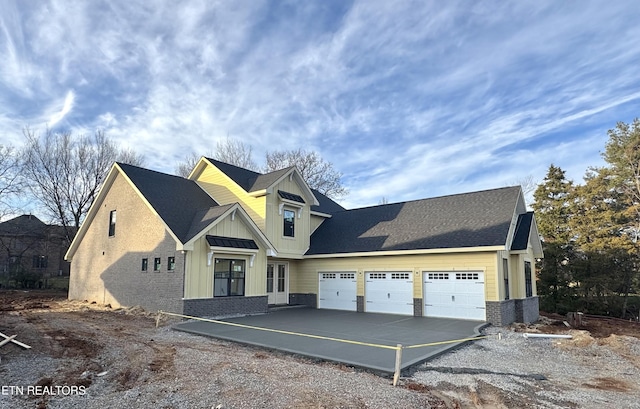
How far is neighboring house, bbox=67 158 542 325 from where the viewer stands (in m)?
15.2

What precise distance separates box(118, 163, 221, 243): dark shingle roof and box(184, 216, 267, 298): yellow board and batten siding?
58 cm

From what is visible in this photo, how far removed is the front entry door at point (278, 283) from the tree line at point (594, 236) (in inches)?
673

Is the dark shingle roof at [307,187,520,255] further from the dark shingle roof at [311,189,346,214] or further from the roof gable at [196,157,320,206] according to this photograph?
the roof gable at [196,157,320,206]

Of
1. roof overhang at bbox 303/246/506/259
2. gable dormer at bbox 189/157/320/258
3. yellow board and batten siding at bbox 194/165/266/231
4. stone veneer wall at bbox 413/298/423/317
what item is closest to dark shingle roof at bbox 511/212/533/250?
roof overhang at bbox 303/246/506/259

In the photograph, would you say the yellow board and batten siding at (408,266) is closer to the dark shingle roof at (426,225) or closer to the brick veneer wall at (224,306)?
the dark shingle roof at (426,225)

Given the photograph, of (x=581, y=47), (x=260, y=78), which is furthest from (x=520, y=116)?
(x=260, y=78)

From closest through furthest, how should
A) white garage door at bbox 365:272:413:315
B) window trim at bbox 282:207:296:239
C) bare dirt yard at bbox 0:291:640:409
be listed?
bare dirt yard at bbox 0:291:640:409, white garage door at bbox 365:272:413:315, window trim at bbox 282:207:296:239

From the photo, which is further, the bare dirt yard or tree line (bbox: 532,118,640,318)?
tree line (bbox: 532,118,640,318)

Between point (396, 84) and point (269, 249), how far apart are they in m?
9.09

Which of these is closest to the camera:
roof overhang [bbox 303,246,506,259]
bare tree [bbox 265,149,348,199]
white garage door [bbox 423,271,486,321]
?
roof overhang [bbox 303,246,506,259]

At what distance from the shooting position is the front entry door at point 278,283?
64.8ft

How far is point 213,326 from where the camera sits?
13.0 m

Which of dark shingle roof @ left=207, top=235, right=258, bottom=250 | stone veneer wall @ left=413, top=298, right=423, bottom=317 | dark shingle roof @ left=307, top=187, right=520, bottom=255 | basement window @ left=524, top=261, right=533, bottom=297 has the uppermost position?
dark shingle roof @ left=307, top=187, right=520, bottom=255

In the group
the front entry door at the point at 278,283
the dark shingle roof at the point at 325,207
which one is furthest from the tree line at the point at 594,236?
the front entry door at the point at 278,283
